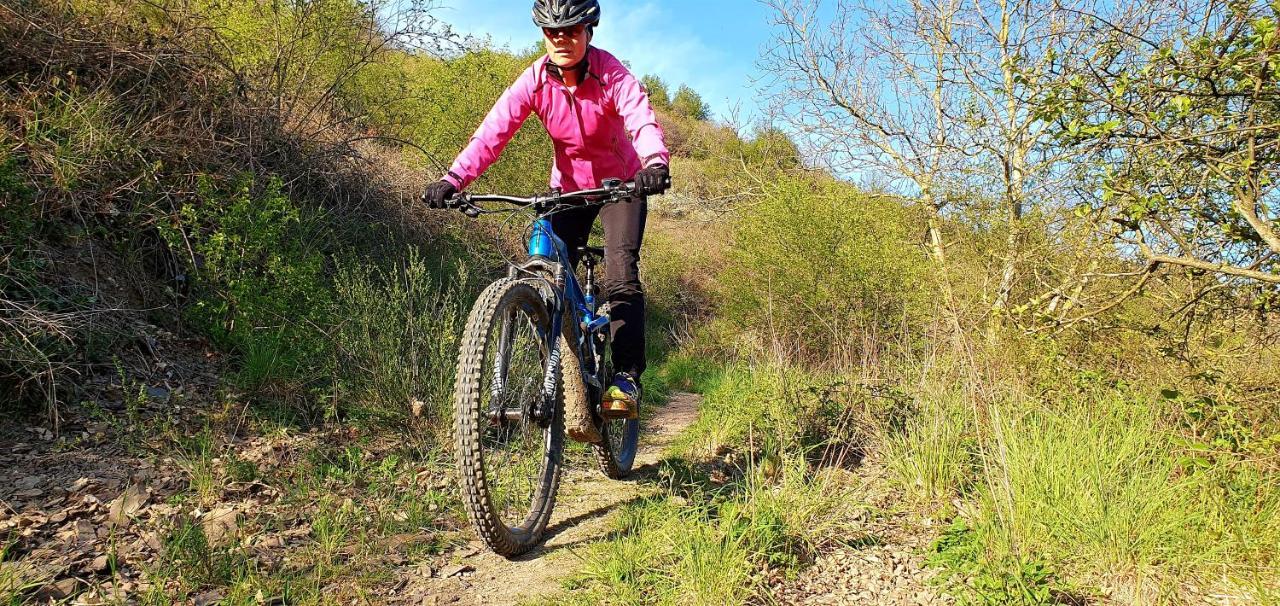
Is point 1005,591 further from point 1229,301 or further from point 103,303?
point 103,303

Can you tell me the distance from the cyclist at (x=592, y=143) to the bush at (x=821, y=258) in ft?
14.7

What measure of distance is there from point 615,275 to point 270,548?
1.98m

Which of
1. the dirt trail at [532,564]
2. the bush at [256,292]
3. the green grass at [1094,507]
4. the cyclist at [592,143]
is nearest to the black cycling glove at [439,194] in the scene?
the cyclist at [592,143]

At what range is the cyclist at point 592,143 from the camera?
9.93ft

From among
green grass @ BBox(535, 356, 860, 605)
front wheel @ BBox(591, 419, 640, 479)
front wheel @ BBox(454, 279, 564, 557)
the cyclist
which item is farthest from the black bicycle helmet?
green grass @ BBox(535, 356, 860, 605)

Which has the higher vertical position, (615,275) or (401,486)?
(615,275)

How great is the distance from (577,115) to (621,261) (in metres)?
0.81

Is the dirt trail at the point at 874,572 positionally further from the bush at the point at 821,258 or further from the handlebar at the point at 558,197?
the bush at the point at 821,258

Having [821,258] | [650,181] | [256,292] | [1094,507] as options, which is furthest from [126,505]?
[821,258]

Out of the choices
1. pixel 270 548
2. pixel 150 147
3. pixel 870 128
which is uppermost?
pixel 870 128

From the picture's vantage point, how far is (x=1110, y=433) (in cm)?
305

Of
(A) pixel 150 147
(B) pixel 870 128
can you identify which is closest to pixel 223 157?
(A) pixel 150 147

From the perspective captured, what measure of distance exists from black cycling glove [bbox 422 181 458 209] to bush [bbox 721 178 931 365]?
5.36 metres

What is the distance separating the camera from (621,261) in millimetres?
3424
